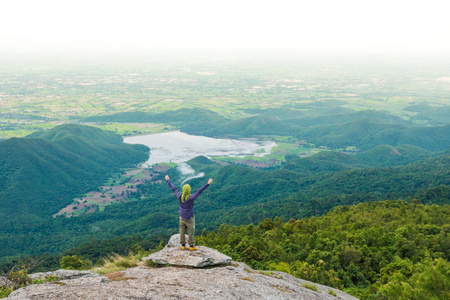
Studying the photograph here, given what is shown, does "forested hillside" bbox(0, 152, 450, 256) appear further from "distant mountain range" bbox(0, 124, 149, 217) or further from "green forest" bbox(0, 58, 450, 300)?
"distant mountain range" bbox(0, 124, 149, 217)

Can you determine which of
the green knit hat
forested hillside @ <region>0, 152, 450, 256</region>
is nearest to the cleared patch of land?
forested hillside @ <region>0, 152, 450, 256</region>

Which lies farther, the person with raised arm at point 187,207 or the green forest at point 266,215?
the green forest at point 266,215

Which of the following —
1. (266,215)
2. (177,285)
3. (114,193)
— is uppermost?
(177,285)

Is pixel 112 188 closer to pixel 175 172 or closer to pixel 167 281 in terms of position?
pixel 175 172

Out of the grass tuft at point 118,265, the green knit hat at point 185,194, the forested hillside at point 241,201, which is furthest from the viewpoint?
the forested hillside at point 241,201

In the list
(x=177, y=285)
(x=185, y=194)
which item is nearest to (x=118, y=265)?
(x=185, y=194)

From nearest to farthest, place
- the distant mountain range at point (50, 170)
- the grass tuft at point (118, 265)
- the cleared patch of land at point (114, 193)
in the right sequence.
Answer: the grass tuft at point (118, 265), the distant mountain range at point (50, 170), the cleared patch of land at point (114, 193)

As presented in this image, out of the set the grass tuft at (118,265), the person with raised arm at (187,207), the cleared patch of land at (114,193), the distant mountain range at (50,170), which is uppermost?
the person with raised arm at (187,207)

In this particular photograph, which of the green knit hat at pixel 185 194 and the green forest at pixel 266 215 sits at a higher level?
the green knit hat at pixel 185 194

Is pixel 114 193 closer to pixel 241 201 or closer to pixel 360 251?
pixel 241 201

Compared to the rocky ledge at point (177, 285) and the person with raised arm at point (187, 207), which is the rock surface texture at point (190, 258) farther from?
the person with raised arm at point (187, 207)

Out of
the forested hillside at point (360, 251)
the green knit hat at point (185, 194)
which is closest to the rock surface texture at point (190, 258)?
the green knit hat at point (185, 194)
